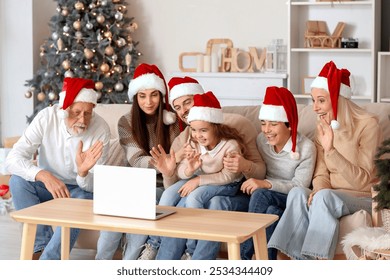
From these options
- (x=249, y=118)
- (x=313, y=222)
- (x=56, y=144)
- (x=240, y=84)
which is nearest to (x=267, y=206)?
(x=313, y=222)

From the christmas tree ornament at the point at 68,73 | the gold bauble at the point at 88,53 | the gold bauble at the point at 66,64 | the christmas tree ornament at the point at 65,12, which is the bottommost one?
the christmas tree ornament at the point at 68,73

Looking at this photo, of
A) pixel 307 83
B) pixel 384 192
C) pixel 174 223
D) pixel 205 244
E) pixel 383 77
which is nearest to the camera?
pixel 174 223

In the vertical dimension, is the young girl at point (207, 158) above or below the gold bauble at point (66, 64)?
below

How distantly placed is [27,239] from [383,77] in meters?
3.82

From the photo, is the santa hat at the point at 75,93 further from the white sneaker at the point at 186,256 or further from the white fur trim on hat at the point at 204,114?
the white sneaker at the point at 186,256

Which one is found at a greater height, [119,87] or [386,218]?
[119,87]

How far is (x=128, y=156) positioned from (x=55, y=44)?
285 cm

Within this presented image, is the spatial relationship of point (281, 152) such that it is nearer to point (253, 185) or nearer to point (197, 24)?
point (253, 185)

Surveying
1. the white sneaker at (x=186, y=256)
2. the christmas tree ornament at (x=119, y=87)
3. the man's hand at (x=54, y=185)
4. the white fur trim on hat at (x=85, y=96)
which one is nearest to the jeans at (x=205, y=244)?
the white sneaker at (x=186, y=256)

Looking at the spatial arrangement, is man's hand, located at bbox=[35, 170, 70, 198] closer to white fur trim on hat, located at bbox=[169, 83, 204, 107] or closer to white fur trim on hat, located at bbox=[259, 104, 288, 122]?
white fur trim on hat, located at bbox=[169, 83, 204, 107]

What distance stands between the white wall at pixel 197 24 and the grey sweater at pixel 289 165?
118 inches

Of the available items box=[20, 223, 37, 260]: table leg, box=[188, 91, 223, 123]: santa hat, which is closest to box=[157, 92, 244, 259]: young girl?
box=[188, 91, 223, 123]: santa hat

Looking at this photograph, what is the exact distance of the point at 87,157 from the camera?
163 inches

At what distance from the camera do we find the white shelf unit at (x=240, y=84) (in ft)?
22.4
